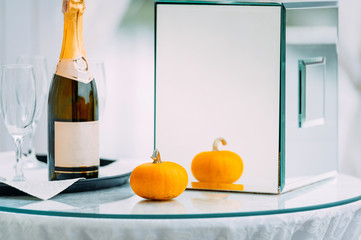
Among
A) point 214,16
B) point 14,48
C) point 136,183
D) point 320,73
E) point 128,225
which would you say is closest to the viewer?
point 128,225

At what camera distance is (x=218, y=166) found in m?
1.02

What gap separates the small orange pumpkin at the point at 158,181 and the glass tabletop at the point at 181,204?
1cm

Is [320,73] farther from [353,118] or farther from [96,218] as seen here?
[353,118]

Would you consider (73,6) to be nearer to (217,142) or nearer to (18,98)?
(18,98)

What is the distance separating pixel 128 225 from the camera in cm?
78

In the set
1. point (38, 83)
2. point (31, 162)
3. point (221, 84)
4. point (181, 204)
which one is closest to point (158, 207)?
point (181, 204)

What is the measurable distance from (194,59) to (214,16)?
0.09 metres

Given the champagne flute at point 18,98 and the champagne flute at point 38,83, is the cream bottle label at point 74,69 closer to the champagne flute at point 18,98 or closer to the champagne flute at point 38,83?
the champagne flute at point 18,98

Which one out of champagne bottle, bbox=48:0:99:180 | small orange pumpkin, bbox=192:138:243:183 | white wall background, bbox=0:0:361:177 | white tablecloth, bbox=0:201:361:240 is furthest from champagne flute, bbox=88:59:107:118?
white wall background, bbox=0:0:361:177

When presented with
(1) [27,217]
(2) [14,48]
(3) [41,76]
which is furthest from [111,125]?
(1) [27,217]

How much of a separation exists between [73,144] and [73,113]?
0.31ft

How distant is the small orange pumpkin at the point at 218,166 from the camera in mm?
1020

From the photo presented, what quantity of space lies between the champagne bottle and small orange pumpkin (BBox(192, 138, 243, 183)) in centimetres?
21

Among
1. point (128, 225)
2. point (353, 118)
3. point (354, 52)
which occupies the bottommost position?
point (128, 225)
